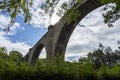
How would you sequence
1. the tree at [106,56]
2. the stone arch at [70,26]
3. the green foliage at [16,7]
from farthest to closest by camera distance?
the tree at [106,56], the stone arch at [70,26], the green foliage at [16,7]

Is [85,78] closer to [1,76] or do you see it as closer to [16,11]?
[1,76]

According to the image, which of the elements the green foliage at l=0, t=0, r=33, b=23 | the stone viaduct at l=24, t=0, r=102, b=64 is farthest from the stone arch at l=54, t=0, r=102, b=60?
the green foliage at l=0, t=0, r=33, b=23

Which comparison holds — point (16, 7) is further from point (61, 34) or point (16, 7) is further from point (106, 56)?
point (106, 56)

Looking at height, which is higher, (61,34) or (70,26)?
(70,26)

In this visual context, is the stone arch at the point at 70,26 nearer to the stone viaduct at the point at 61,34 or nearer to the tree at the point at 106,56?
the stone viaduct at the point at 61,34

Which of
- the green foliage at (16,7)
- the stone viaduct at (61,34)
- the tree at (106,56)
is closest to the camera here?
the green foliage at (16,7)

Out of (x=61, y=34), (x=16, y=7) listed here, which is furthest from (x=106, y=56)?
(x=16, y=7)

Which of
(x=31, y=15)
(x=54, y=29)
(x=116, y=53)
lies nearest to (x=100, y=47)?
(x=116, y=53)

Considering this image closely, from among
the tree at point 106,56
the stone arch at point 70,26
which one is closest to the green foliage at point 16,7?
the stone arch at point 70,26

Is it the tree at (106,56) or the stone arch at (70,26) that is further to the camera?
the tree at (106,56)

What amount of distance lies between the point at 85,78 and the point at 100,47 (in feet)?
188

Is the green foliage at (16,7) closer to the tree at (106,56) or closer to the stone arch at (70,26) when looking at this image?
the stone arch at (70,26)

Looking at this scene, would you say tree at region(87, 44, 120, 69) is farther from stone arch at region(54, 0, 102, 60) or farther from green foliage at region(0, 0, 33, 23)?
green foliage at region(0, 0, 33, 23)

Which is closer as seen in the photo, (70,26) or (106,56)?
(70,26)
